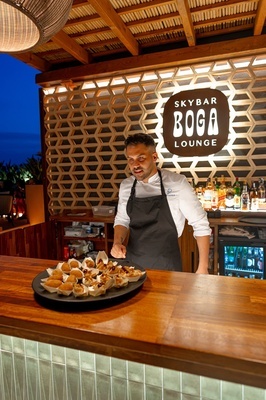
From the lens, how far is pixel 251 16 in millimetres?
3375

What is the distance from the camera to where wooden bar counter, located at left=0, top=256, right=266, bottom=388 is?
Result: 846mm

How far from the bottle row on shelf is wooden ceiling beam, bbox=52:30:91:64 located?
2.40m

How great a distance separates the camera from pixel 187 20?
3.22 m

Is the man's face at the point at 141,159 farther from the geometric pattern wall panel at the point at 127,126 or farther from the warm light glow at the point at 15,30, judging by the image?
the geometric pattern wall panel at the point at 127,126

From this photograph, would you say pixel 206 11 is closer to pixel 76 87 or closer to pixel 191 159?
pixel 191 159

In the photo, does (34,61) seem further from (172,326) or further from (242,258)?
(172,326)

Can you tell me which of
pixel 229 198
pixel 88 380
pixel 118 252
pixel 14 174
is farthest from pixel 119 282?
pixel 14 174

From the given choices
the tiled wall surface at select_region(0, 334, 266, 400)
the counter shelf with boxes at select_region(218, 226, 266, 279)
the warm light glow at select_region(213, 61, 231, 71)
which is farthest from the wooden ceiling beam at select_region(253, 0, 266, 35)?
the tiled wall surface at select_region(0, 334, 266, 400)

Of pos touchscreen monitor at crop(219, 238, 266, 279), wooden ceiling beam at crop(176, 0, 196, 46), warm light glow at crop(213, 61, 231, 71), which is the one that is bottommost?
pos touchscreen monitor at crop(219, 238, 266, 279)

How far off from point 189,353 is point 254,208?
10.0ft

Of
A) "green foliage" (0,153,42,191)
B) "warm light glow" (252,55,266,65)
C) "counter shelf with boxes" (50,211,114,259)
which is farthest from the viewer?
"green foliage" (0,153,42,191)

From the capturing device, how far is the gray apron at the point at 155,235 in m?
2.20

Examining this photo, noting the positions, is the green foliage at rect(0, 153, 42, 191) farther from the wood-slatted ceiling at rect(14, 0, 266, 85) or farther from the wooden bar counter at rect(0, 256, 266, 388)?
the wooden bar counter at rect(0, 256, 266, 388)

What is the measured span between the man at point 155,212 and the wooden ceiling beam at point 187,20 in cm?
165
